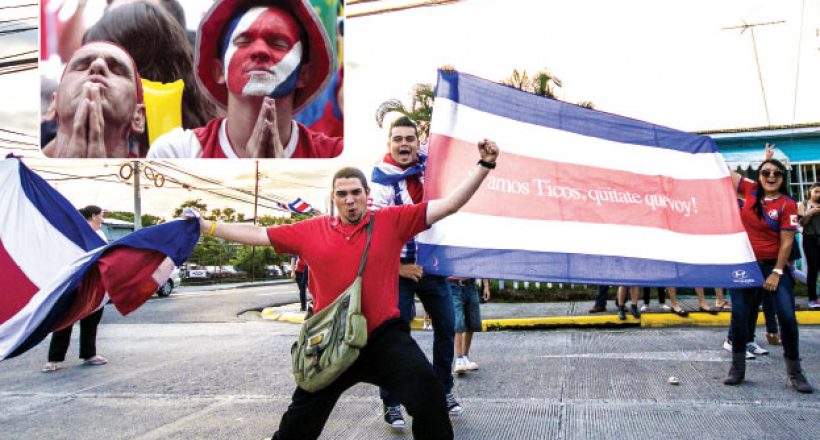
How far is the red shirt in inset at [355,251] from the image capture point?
3553mm

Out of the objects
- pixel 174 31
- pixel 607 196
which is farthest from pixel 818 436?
pixel 174 31

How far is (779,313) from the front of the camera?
578cm

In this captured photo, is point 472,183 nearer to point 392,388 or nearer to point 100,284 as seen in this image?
point 392,388

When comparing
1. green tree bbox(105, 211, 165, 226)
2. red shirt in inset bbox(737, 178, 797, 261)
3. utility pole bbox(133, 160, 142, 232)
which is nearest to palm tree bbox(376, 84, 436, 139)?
utility pole bbox(133, 160, 142, 232)

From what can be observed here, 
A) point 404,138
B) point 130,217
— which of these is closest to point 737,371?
point 404,138

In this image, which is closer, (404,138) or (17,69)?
(404,138)

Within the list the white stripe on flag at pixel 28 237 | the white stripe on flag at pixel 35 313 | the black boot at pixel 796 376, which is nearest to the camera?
the white stripe on flag at pixel 35 313

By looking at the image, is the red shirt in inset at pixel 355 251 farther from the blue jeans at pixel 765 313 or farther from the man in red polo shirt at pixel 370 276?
the blue jeans at pixel 765 313

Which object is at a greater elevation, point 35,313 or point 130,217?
point 130,217

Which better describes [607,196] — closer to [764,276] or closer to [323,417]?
[764,276]

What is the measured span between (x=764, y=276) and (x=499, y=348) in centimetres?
316

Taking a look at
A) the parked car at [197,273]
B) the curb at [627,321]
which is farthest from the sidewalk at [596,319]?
the parked car at [197,273]

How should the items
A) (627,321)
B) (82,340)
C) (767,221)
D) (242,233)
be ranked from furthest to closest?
(627,321), (82,340), (767,221), (242,233)

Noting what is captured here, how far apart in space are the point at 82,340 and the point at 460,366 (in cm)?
447
